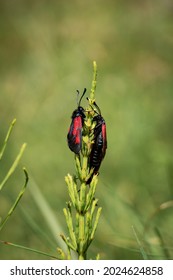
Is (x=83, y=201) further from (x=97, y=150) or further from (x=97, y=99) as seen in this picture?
(x=97, y=99)

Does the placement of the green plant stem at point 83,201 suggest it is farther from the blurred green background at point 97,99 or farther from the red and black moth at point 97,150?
the blurred green background at point 97,99

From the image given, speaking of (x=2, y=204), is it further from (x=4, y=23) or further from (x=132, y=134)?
(x=4, y=23)

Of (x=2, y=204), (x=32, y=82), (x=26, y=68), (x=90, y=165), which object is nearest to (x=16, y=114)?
(x=32, y=82)

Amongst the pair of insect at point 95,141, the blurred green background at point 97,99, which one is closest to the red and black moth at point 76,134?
the pair of insect at point 95,141

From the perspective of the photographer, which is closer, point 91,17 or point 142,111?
point 142,111

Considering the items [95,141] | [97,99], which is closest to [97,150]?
[95,141]

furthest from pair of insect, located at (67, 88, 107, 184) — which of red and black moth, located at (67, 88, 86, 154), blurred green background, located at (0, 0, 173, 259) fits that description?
blurred green background, located at (0, 0, 173, 259)

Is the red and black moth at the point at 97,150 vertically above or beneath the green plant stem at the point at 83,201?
above

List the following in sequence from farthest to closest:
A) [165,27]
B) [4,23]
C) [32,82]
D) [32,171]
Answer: [4,23] → [165,27] → [32,82] → [32,171]

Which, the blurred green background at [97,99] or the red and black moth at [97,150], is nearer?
the red and black moth at [97,150]
